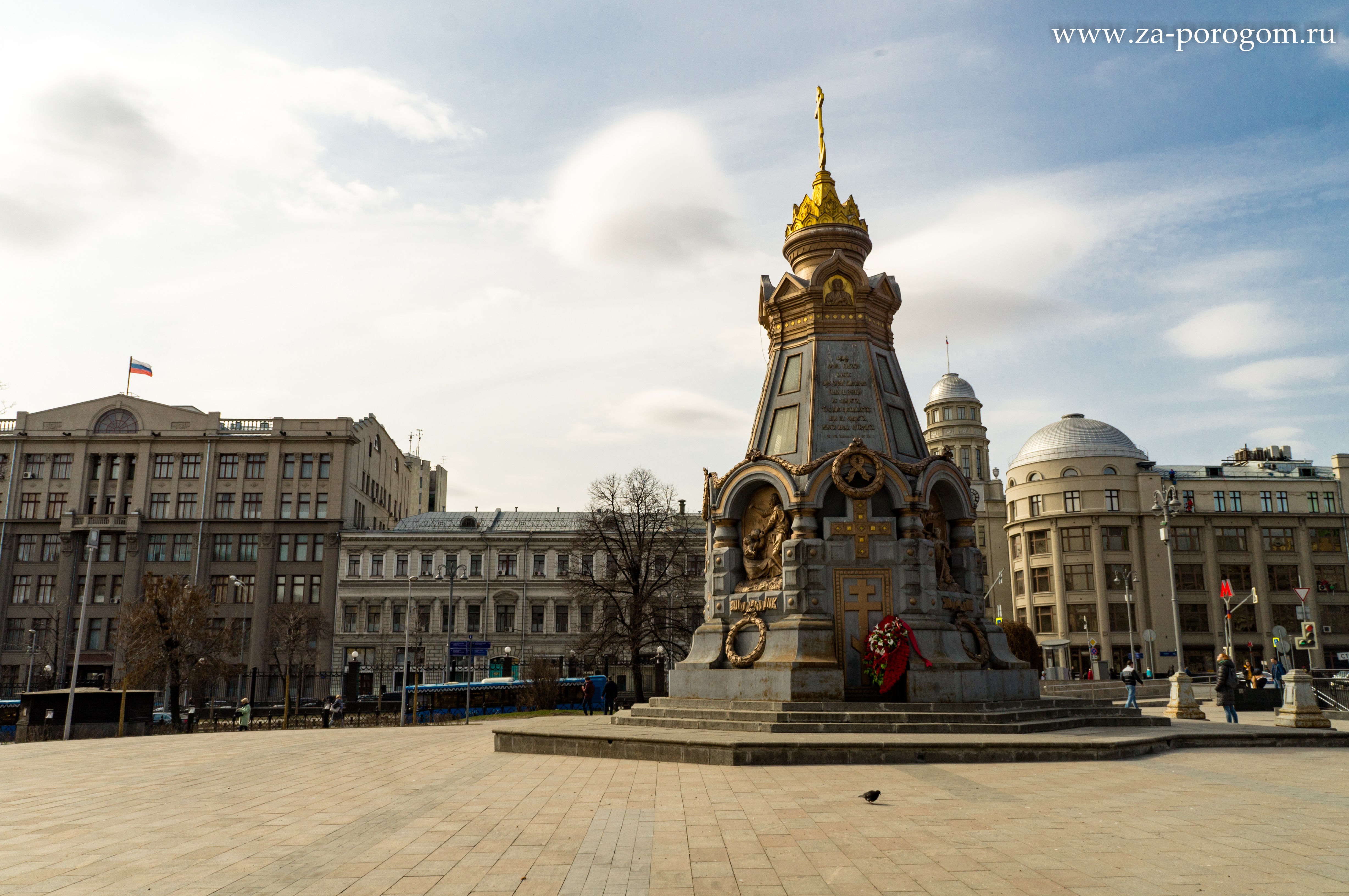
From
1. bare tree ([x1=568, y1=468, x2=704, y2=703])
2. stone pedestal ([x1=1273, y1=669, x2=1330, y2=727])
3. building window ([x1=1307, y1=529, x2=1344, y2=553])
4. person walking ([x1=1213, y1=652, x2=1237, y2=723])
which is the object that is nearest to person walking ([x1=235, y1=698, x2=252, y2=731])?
bare tree ([x1=568, y1=468, x2=704, y2=703])

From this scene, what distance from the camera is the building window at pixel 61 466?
65.1 metres

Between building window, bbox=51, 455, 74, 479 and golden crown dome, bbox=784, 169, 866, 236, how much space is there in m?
64.0

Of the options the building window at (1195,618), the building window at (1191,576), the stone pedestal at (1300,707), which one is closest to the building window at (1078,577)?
the building window at (1191,576)

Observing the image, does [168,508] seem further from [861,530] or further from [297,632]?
[861,530]

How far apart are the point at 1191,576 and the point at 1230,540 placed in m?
4.45

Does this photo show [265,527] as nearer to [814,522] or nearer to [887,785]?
[814,522]

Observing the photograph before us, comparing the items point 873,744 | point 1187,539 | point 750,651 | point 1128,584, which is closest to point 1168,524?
point 750,651

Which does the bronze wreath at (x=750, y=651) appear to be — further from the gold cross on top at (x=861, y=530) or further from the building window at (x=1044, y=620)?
the building window at (x=1044, y=620)

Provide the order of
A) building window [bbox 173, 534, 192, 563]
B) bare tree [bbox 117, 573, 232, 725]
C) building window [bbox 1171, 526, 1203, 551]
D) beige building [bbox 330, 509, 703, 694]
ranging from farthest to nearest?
1. building window [bbox 1171, 526, 1203, 551]
2. building window [bbox 173, 534, 192, 563]
3. beige building [bbox 330, 509, 703, 694]
4. bare tree [bbox 117, 573, 232, 725]

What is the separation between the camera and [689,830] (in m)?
8.95

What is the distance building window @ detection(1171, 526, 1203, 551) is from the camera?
67.1 meters

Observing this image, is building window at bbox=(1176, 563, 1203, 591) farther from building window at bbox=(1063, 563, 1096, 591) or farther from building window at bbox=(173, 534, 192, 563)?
building window at bbox=(173, 534, 192, 563)

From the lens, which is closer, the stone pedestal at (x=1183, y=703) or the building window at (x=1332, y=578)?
the stone pedestal at (x=1183, y=703)

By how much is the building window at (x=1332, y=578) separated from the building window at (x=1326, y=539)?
1.51 metres
